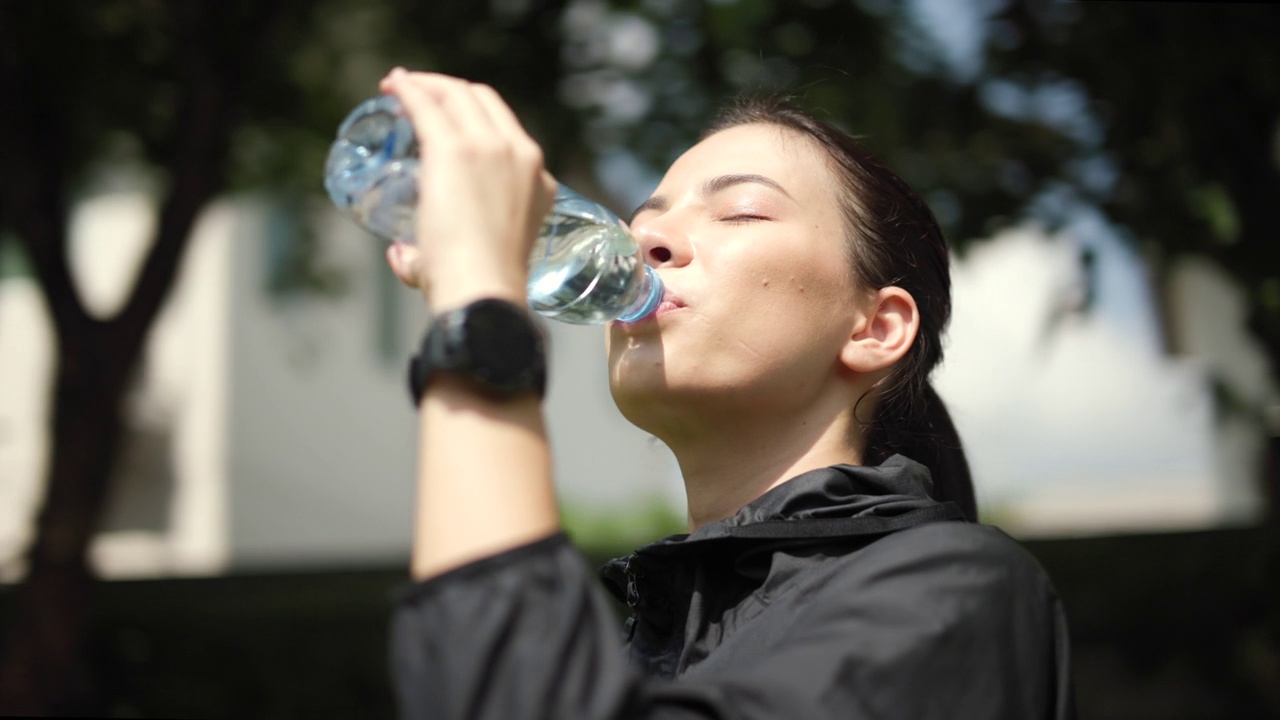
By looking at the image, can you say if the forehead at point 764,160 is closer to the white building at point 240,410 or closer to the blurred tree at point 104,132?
the blurred tree at point 104,132

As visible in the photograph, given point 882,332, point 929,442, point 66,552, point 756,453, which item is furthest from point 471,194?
point 66,552

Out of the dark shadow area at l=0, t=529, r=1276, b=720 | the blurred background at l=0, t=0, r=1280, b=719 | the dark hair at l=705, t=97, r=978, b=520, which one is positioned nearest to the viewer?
the dark hair at l=705, t=97, r=978, b=520

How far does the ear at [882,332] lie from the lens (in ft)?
6.46

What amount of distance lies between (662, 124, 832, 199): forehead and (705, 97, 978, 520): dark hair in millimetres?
35

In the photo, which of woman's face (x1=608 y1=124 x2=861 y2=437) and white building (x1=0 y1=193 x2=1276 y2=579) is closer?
woman's face (x1=608 y1=124 x2=861 y2=437)

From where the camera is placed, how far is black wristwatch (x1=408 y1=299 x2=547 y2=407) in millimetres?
1234

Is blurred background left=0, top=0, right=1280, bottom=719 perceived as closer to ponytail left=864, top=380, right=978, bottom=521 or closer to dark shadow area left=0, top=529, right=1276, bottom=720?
dark shadow area left=0, top=529, right=1276, bottom=720

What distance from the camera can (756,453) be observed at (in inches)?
76.4

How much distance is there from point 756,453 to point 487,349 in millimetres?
793

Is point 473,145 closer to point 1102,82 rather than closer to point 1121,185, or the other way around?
point 1102,82

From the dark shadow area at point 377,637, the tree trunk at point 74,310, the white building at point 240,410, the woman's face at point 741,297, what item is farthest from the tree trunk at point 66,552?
the white building at point 240,410

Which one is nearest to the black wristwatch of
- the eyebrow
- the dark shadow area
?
the eyebrow

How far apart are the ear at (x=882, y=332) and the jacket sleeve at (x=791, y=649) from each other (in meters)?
0.49

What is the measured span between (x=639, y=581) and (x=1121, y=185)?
4.72 m
